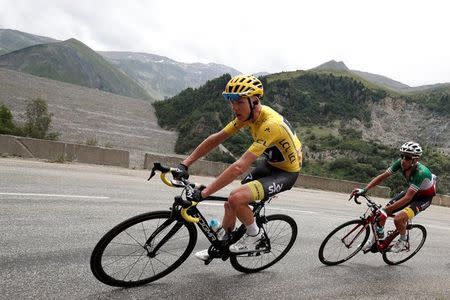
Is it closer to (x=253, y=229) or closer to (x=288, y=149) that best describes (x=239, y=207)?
(x=253, y=229)

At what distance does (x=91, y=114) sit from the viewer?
6444cm

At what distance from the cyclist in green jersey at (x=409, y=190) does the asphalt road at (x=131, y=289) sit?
2.32 ft

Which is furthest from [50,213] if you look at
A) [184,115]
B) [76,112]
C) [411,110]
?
[411,110]

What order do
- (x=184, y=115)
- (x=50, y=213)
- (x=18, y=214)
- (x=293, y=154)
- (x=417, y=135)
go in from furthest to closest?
(x=417, y=135), (x=184, y=115), (x=50, y=213), (x=18, y=214), (x=293, y=154)

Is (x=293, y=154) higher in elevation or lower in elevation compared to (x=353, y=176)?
higher

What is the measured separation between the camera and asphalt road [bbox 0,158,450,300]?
3947 mm

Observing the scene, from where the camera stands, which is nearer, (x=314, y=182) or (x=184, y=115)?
(x=314, y=182)

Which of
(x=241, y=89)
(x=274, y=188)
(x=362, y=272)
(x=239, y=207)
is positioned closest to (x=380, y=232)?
(x=362, y=272)

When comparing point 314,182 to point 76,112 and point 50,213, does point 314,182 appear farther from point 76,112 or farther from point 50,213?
point 76,112

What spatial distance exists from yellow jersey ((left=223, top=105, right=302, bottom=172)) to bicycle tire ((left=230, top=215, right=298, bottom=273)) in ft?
2.70

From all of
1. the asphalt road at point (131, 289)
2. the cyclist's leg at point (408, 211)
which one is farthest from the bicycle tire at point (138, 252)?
the cyclist's leg at point (408, 211)

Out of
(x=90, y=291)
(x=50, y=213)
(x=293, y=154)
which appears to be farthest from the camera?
(x=50, y=213)

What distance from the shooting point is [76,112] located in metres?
63.1

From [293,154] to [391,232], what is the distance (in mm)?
3081
